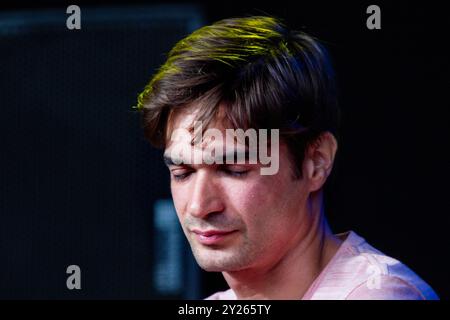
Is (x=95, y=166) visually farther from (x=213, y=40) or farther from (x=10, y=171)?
(x=213, y=40)

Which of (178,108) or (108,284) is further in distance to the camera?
(108,284)

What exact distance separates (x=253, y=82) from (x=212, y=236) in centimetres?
32

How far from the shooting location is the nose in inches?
62.0

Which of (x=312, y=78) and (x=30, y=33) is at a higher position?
(x=30, y=33)

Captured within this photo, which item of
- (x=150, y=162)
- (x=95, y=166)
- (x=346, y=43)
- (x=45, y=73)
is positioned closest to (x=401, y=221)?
(x=346, y=43)

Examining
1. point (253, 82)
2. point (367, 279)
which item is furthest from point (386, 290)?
point (253, 82)

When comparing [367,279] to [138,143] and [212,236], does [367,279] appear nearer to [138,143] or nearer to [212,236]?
[212,236]

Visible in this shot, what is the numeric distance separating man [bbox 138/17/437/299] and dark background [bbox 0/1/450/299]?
0.71 meters

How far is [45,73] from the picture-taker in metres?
2.54

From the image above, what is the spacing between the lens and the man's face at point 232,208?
1587 mm

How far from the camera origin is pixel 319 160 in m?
1.71

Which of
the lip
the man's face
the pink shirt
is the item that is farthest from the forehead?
the pink shirt

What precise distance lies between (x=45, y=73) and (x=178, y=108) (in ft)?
3.32

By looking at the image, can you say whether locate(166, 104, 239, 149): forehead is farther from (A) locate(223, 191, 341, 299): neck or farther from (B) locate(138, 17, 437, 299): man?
(A) locate(223, 191, 341, 299): neck
